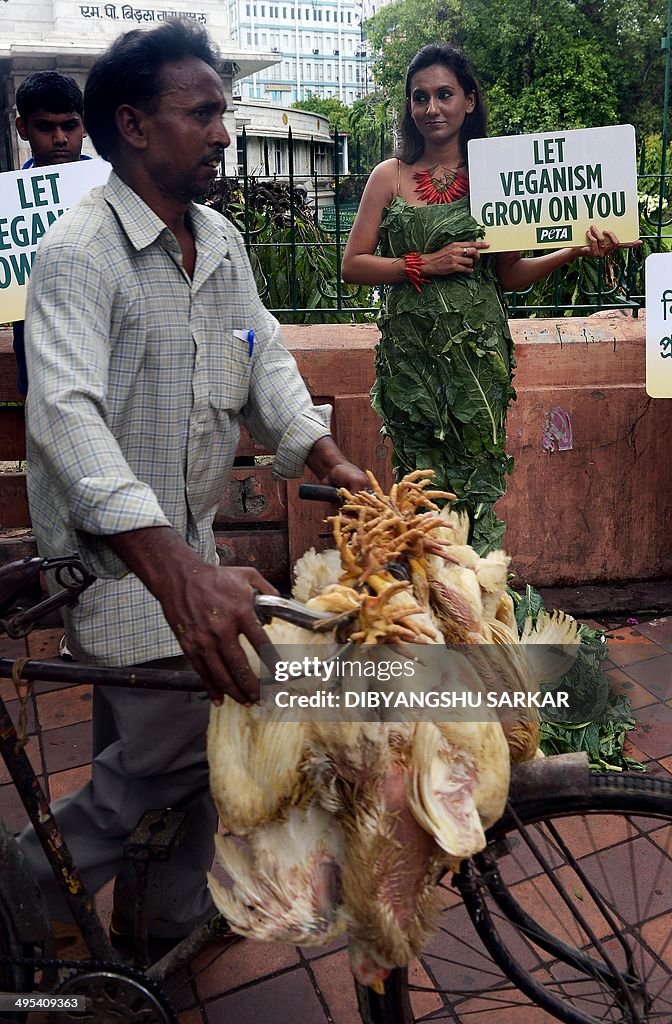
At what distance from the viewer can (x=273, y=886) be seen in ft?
4.64

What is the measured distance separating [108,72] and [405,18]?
132 ft

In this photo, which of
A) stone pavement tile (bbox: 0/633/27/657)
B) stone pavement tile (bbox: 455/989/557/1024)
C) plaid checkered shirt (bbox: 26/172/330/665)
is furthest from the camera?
stone pavement tile (bbox: 0/633/27/657)

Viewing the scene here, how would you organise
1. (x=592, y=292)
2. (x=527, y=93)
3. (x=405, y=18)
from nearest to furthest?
Answer: (x=592, y=292) → (x=527, y=93) → (x=405, y=18)

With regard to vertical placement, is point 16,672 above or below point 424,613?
below

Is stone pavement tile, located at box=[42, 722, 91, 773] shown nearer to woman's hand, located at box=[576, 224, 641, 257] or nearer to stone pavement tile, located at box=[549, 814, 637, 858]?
stone pavement tile, located at box=[549, 814, 637, 858]

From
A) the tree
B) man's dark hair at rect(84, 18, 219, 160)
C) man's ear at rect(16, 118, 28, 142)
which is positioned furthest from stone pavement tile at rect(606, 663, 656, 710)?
the tree

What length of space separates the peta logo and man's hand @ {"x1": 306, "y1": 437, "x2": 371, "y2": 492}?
1574 mm

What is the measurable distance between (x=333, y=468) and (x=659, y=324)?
2102 mm

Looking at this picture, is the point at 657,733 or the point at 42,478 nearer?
the point at 42,478

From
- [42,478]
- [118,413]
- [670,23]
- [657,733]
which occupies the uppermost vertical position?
[670,23]

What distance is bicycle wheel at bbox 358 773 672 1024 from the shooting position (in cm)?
157

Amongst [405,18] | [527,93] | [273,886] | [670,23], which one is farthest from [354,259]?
[405,18]

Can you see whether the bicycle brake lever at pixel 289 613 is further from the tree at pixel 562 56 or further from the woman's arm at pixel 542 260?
the tree at pixel 562 56

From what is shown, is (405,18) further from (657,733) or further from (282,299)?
(657,733)
